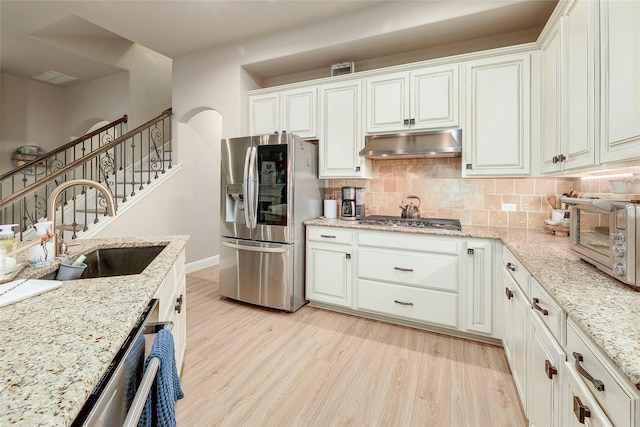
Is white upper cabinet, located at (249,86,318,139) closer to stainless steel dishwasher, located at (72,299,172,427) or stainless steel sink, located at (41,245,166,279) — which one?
stainless steel sink, located at (41,245,166,279)

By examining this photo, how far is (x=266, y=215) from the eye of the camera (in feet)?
10.2

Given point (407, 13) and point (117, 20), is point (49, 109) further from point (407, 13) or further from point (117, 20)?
point (407, 13)

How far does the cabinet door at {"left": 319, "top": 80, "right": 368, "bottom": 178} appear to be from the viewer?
314 cm

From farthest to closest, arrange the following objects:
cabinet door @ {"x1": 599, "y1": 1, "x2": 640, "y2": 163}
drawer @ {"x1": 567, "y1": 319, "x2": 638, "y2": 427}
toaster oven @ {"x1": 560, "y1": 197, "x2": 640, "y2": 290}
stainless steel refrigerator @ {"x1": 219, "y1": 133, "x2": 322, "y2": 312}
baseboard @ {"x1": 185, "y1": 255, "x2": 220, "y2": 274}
A: baseboard @ {"x1": 185, "y1": 255, "x2": 220, "y2": 274}
stainless steel refrigerator @ {"x1": 219, "y1": 133, "x2": 322, "y2": 312}
cabinet door @ {"x1": 599, "y1": 1, "x2": 640, "y2": 163}
toaster oven @ {"x1": 560, "y1": 197, "x2": 640, "y2": 290}
drawer @ {"x1": 567, "y1": 319, "x2": 638, "y2": 427}

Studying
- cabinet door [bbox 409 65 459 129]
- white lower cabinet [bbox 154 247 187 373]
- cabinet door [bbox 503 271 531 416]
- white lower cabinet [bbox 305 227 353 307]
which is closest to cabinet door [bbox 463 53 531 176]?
cabinet door [bbox 409 65 459 129]

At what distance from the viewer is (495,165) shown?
260 cm

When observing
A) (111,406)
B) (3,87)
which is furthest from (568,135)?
(3,87)

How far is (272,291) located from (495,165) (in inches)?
94.1

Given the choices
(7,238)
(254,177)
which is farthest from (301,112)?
(7,238)

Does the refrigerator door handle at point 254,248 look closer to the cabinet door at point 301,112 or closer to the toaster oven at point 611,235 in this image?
the cabinet door at point 301,112

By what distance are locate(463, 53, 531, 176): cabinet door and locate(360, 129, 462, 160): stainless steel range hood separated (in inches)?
5.3

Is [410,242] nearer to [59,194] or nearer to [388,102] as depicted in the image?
[388,102]

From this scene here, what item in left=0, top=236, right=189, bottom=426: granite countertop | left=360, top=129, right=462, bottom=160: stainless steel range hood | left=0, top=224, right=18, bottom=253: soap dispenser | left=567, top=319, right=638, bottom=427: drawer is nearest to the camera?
left=0, top=236, right=189, bottom=426: granite countertop

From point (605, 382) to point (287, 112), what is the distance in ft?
10.9
